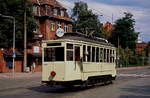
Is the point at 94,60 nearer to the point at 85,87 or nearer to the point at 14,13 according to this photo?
the point at 85,87

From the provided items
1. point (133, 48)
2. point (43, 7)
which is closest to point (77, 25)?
point (133, 48)

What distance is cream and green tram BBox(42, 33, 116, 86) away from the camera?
1847 cm

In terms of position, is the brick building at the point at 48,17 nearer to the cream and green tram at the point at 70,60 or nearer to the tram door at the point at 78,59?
the cream and green tram at the point at 70,60

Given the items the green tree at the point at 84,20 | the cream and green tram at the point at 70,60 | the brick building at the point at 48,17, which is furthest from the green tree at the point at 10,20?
the green tree at the point at 84,20

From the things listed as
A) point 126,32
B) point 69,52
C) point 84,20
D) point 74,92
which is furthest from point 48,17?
point 74,92

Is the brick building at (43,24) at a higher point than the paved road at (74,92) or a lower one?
higher

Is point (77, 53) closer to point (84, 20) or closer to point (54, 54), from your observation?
point (54, 54)

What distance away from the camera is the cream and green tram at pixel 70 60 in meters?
18.5

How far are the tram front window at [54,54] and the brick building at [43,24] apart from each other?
30.2 m

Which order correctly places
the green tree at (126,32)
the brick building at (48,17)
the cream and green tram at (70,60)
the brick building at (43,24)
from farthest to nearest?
the green tree at (126,32) → the brick building at (48,17) → the brick building at (43,24) → the cream and green tram at (70,60)

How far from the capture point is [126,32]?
305 ft

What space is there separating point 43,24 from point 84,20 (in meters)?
28.3

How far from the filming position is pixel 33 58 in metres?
52.9

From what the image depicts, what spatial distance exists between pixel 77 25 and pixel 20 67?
37.5m
